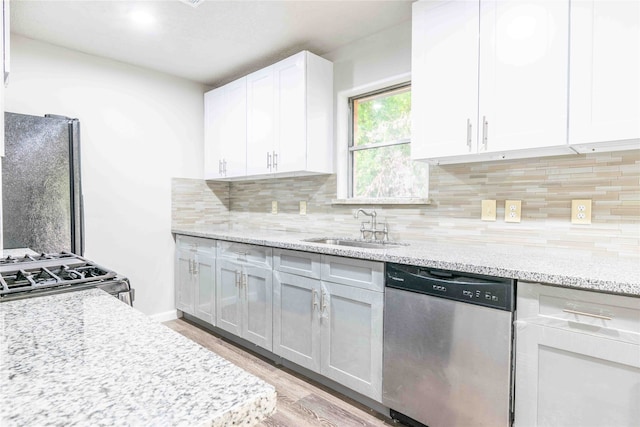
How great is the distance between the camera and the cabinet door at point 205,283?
10.2ft

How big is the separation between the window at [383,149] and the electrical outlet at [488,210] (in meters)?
0.43

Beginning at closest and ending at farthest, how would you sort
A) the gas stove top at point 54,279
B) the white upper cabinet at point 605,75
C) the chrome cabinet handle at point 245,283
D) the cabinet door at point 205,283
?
the gas stove top at point 54,279 → the white upper cabinet at point 605,75 → the chrome cabinet handle at point 245,283 → the cabinet door at point 205,283

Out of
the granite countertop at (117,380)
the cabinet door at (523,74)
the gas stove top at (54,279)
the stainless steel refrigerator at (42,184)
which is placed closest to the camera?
the granite countertop at (117,380)

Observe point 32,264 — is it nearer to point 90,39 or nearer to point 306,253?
point 306,253

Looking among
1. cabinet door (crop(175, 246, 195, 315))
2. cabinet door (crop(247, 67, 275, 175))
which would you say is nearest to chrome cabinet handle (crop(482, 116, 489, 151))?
cabinet door (crop(247, 67, 275, 175))

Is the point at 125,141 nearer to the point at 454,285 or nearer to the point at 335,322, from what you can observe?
the point at 335,322

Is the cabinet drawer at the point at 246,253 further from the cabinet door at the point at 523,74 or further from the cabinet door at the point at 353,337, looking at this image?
the cabinet door at the point at 523,74

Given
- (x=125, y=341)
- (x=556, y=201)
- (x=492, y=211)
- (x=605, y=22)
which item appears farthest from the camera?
(x=492, y=211)

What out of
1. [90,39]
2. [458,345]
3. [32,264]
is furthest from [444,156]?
[90,39]

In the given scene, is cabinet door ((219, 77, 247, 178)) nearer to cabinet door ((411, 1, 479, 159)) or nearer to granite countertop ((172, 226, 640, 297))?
granite countertop ((172, 226, 640, 297))

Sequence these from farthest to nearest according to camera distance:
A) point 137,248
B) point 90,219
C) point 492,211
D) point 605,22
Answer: point 137,248, point 90,219, point 492,211, point 605,22

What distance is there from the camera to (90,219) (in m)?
3.06

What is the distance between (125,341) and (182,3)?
226 cm

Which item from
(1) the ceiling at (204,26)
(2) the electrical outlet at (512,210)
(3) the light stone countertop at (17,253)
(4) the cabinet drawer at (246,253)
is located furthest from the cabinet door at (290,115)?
(3) the light stone countertop at (17,253)
